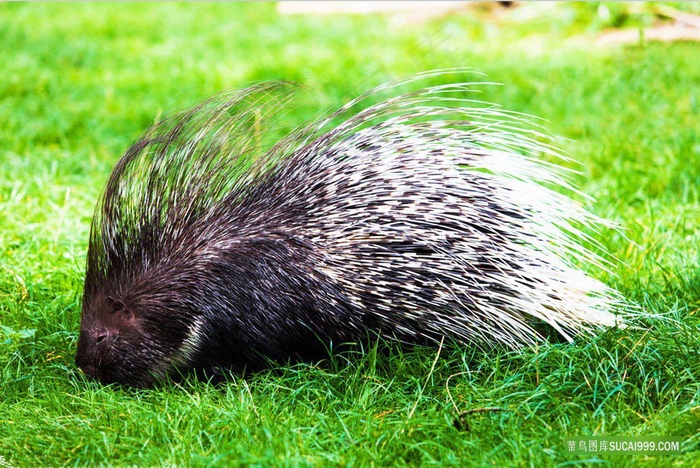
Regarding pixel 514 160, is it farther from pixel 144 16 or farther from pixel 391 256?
pixel 144 16

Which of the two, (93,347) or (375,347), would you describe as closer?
(375,347)

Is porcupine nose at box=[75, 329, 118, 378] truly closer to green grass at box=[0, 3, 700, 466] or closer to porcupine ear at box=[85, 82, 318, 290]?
green grass at box=[0, 3, 700, 466]

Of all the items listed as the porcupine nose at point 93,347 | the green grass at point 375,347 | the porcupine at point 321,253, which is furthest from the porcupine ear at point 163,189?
the green grass at point 375,347

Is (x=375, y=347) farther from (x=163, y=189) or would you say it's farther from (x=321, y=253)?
(x=163, y=189)

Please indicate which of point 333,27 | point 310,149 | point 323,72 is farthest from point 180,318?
point 333,27

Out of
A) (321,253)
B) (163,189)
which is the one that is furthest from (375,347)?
(163,189)

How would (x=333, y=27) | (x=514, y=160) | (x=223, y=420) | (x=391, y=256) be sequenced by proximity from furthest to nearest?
(x=333, y=27) < (x=514, y=160) < (x=391, y=256) < (x=223, y=420)
